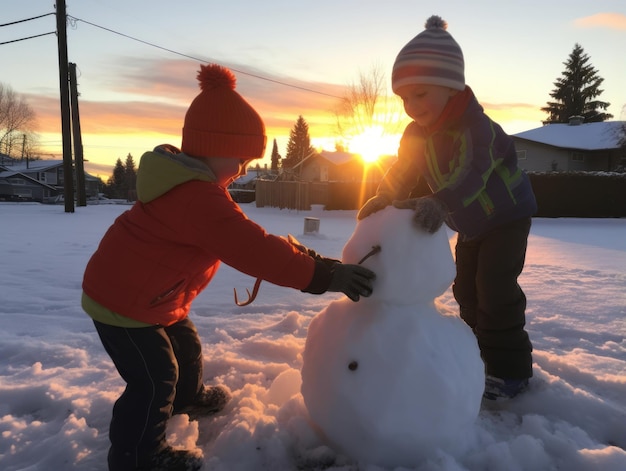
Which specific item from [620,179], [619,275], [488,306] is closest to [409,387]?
[488,306]

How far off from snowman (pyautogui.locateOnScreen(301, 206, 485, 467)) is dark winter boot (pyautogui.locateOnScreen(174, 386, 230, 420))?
55cm

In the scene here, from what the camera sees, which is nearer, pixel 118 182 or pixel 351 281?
pixel 351 281

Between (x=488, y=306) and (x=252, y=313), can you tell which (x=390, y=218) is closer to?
(x=488, y=306)

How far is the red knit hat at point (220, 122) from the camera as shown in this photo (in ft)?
5.73

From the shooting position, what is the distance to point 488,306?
2.22 metres

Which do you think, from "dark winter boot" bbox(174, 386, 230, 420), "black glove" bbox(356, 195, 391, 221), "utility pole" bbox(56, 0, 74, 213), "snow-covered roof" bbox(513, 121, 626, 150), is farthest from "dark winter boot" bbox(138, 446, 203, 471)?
"snow-covered roof" bbox(513, 121, 626, 150)

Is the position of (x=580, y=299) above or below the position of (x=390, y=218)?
below

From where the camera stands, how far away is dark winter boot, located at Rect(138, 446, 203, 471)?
159 centimetres

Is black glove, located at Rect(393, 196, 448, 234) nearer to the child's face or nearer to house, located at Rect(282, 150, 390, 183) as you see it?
the child's face

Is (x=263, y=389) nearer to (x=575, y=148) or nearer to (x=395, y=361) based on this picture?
(x=395, y=361)

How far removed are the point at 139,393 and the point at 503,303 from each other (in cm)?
158

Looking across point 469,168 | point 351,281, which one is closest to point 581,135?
point 469,168

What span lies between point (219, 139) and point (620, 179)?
18.8 metres

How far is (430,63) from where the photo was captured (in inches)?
80.2
